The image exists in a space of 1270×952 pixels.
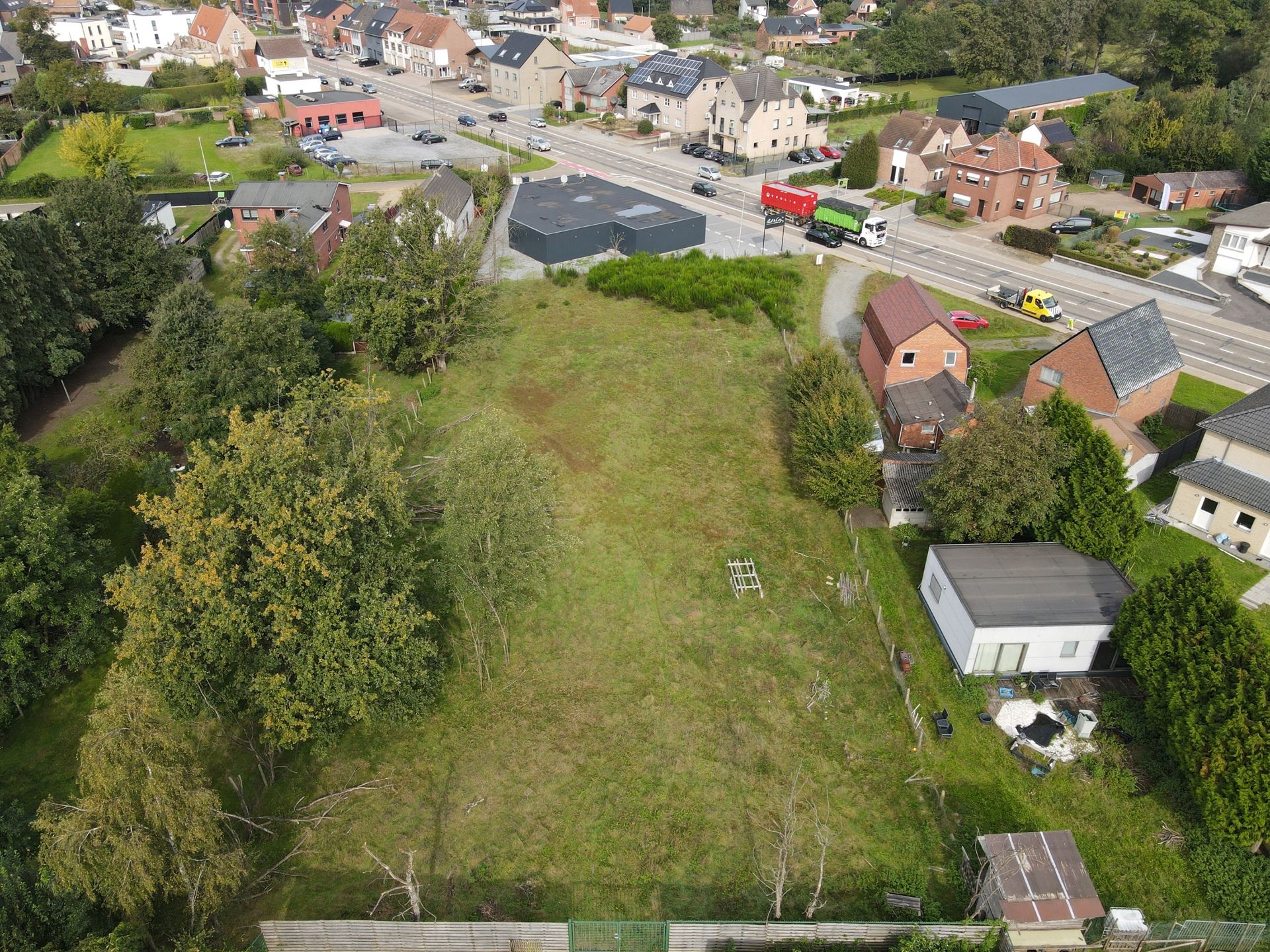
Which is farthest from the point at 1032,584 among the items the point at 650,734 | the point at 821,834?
the point at 650,734

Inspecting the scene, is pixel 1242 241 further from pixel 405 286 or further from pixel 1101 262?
pixel 405 286

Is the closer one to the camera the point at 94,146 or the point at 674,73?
the point at 94,146

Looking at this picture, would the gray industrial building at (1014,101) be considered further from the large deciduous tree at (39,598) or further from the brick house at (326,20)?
the brick house at (326,20)

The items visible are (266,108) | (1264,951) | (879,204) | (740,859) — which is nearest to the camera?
(1264,951)

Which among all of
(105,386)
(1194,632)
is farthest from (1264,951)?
(105,386)

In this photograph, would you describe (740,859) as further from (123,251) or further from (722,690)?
(123,251)

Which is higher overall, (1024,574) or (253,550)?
(253,550)
